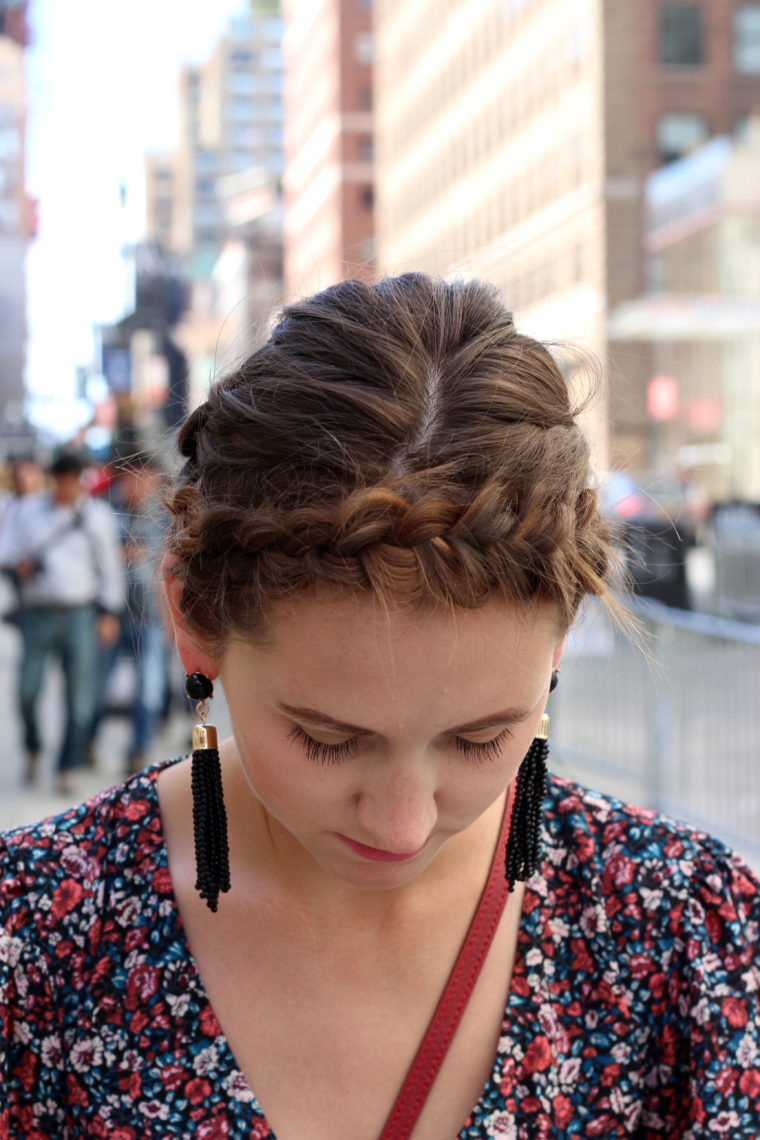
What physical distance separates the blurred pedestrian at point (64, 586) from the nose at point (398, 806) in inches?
230

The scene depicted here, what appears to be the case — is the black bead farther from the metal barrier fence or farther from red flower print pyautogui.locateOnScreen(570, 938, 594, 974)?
the metal barrier fence

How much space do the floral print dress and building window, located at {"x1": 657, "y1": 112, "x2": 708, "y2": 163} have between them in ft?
168

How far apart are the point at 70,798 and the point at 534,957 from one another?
5.42m

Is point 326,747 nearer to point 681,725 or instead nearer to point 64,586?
point 681,725

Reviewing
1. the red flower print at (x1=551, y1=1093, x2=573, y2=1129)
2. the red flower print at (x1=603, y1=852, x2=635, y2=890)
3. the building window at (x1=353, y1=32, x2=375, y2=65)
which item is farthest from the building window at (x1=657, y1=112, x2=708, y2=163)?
the building window at (x1=353, y1=32, x2=375, y2=65)

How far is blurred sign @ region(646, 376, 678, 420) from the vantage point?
38.9m

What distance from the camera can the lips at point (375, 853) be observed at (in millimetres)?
1400

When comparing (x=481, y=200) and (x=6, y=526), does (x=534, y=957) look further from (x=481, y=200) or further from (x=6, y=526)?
(x=481, y=200)

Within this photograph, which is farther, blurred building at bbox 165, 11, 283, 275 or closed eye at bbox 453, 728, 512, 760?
blurred building at bbox 165, 11, 283, 275

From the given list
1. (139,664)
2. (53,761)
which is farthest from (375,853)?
(53,761)

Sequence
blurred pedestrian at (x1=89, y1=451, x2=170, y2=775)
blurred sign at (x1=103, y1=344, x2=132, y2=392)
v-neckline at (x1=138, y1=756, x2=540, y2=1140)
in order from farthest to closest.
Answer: blurred sign at (x1=103, y1=344, x2=132, y2=392)
blurred pedestrian at (x1=89, y1=451, x2=170, y2=775)
v-neckline at (x1=138, y1=756, x2=540, y2=1140)

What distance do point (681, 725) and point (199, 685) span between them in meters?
4.89

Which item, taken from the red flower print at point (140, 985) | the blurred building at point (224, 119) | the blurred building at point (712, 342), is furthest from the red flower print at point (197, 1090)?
the blurred building at point (224, 119)

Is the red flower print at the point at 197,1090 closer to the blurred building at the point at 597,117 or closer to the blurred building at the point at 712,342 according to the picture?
the blurred building at the point at 712,342
